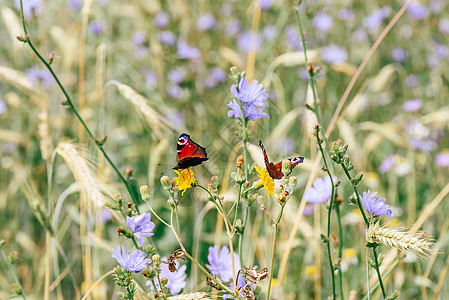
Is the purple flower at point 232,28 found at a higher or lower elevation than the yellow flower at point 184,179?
higher

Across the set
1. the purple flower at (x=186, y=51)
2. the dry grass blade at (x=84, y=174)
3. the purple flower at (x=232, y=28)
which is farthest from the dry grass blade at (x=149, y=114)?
the purple flower at (x=232, y=28)

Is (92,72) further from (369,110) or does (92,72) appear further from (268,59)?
(369,110)

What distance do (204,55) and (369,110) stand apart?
4.50 ft

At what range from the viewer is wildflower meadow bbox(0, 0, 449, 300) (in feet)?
5.35

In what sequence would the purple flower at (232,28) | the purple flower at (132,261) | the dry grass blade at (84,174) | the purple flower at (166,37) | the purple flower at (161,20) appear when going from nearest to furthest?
the purple flower at (132,261)
the dry grass blade at (84,174)
the purple flower at (166,37)
the purple flower at (161,20)
the purple flower at (232,28)

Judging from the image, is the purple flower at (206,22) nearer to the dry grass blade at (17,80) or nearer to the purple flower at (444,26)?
the purple flower at (444,26)

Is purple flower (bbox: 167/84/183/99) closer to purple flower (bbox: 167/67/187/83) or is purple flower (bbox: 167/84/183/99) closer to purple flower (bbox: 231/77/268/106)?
purple flower (bbox: 167/67/187/83)

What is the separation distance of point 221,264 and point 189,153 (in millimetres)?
561

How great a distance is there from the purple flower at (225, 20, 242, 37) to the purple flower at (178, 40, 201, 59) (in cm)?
83

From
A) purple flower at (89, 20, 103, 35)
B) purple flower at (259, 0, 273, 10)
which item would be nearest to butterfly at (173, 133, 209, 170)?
purple flower at (89, 20, 103, 35)

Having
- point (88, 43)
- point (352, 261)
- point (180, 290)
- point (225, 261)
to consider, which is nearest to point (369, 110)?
point (352, 261)

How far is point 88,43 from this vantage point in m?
3.44

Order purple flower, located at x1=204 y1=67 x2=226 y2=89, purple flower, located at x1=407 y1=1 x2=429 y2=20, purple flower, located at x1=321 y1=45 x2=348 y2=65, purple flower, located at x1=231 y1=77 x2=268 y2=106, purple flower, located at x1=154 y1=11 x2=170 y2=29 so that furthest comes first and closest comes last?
1. purple flower, located at x1=407 y1=1 x2=429 y2=20
2. purple flower, located at x1=321 y1=45 x2=348 y2=65
3. purple flower, located at x1=204 y1=67 x2=226 y2=89
4. purple flower, located at x1=154 y1=11 x2=170 y2=29
5. purple flower, located at x1=231 y1=77 x2=268 y2=106

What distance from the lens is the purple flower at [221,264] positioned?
4.90ft
